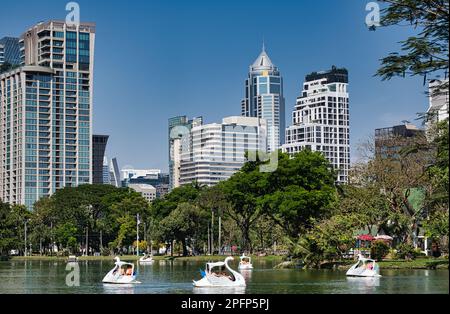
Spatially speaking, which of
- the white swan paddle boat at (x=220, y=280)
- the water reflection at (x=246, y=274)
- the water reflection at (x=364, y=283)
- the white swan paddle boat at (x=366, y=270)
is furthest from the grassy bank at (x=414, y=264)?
the white swan paddle boat at (x=220, y=280)

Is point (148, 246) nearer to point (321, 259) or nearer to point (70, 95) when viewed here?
point (321, 259)

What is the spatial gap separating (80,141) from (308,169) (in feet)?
361

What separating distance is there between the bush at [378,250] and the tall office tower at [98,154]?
133994mm

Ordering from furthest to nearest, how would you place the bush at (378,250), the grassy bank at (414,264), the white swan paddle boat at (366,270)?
the bush at (378,250) < the grassy bank at (414,264) < the white swan paddle boat at (366,270)

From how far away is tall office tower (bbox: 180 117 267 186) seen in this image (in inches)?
5084

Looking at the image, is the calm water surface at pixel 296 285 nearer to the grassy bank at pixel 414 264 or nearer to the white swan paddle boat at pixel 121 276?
the white swan paddle boat at pixel 121 276

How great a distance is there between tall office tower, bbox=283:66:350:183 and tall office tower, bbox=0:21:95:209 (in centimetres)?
4123

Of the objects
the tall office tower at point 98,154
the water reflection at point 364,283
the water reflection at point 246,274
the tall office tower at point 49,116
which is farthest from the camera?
the tall office tower at point 98,154

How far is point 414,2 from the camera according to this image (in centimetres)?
2855

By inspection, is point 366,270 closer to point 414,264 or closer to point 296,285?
point 296,285

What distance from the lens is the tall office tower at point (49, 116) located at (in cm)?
16000

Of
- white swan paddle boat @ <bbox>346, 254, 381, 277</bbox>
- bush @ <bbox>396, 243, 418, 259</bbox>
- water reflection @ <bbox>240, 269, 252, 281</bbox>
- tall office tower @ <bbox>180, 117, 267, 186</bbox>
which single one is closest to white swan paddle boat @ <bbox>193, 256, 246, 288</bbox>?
water reflection @ <bbox>240, 269, 252, 281</bbox>

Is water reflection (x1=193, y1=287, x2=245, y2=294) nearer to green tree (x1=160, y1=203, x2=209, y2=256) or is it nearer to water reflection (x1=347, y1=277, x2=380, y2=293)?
water reflection (x1=347, y1=277, x2=380, y2=293)
